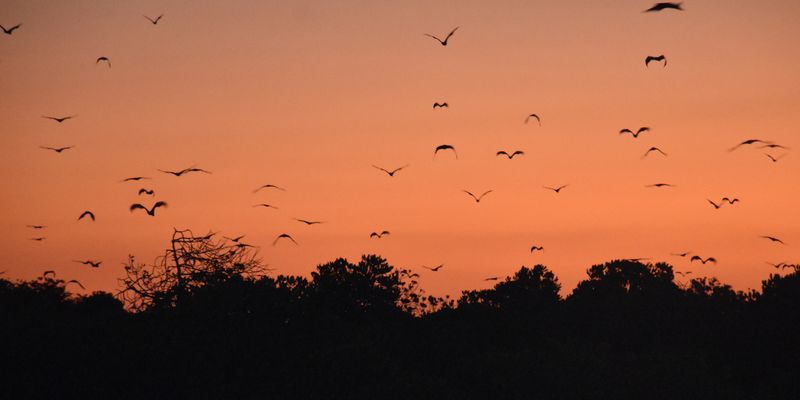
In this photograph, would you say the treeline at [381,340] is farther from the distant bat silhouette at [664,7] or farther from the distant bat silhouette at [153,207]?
the distant bat silhouette at [664,7]

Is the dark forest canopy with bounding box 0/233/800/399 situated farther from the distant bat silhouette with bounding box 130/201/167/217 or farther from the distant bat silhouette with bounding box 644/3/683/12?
the distant bat silhouette with bounding box 644/3/683/12

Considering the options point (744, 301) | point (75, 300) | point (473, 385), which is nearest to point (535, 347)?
point (473, 385)

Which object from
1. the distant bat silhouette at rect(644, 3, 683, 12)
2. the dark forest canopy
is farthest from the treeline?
the distant bat silhouette at rect(644, 3, 683, 12)

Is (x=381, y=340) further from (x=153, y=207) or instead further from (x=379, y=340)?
(x=153, y=207)

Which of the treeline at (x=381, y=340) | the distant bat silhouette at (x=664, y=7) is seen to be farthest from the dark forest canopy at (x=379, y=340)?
the distant bat silhouette at (x=664, y=7)

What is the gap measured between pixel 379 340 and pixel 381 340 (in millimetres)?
586

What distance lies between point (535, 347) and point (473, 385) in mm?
15062

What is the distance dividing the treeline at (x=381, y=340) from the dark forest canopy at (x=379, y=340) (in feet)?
0.39

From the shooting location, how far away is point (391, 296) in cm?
9769

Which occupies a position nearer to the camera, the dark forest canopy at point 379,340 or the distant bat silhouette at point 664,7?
the distant bat silhouette at point 664,7

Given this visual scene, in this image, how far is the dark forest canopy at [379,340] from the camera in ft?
168

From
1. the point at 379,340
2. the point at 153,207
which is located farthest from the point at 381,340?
the point at 153,207

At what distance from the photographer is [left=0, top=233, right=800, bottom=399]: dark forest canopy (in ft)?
168

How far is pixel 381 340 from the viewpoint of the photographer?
7444 centimetres
